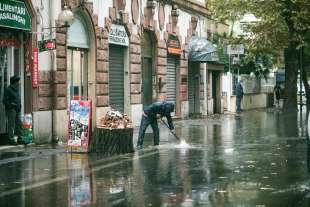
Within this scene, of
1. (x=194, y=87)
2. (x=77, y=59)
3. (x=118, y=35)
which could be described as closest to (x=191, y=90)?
(x=194, y=87)

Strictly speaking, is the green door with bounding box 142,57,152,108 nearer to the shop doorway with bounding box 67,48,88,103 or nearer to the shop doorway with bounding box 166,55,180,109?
the shop doorway with bounding box 166,55,180,109

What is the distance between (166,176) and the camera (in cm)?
1229

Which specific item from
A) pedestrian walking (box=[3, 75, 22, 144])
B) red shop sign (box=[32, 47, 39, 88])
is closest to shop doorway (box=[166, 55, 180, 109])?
red shop sign (box=[32, 47, 39, 88])

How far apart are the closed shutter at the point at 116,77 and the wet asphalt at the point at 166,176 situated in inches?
260

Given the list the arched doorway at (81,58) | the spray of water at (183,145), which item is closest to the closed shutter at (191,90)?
the arched doorway at (81,58)

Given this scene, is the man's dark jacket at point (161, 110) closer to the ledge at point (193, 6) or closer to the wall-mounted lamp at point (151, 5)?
the wall-mounted lamp at point (151, 5)

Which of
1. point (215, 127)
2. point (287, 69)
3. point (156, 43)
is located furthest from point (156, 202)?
point (287, 69)

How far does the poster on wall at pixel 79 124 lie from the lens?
16.8m

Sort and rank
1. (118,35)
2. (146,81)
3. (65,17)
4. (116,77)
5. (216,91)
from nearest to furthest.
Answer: (65,17) → (118,35) → (116,77) → (146,81) → (216,91)

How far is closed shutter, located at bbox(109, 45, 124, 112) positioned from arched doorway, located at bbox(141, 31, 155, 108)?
2534mm

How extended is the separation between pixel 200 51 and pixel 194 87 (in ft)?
9.08

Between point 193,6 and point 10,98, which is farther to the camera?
point 193,6

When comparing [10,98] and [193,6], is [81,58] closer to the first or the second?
[10,98]

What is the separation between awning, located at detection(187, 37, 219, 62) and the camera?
112 feet
